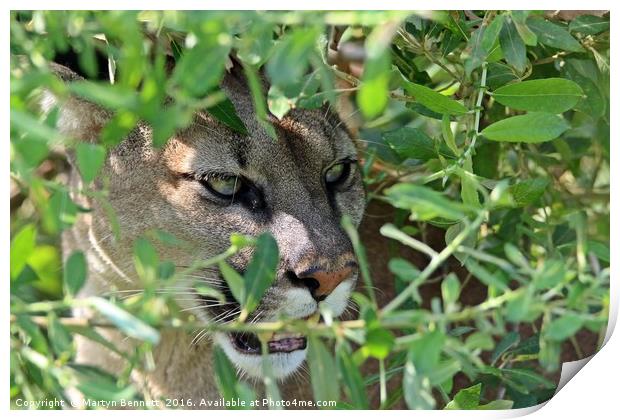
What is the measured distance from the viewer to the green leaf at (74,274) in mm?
1771

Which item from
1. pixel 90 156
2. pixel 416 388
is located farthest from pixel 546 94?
pixel 90 156

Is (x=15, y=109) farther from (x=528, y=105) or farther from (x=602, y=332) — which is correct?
(x=602, y=332)

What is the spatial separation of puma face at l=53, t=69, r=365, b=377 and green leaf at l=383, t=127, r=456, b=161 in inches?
10.5

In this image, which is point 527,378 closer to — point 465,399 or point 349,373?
point 465,399

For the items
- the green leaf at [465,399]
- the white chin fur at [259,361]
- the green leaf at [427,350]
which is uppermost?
the green leaf at [427,350]

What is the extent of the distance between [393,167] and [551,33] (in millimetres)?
915

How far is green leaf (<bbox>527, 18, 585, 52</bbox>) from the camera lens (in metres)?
2.31

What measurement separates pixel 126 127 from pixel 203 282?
927 mm

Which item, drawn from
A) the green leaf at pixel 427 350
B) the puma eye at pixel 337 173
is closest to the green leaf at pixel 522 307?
the green leaf at pixel 427 350

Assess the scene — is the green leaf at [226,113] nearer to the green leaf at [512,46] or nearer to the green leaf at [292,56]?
the green leaf at [512,46]

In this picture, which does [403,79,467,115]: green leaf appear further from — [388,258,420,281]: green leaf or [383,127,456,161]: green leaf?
[388,258,420,281]: green leaf

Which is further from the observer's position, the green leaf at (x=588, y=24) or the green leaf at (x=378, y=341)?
the green leaf at (x=588, y=24)

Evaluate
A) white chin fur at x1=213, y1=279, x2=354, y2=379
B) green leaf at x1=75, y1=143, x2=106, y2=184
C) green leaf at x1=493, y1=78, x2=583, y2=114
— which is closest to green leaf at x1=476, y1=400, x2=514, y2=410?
white chin fur at x1=213, y1=279, x2=354, y2=379
